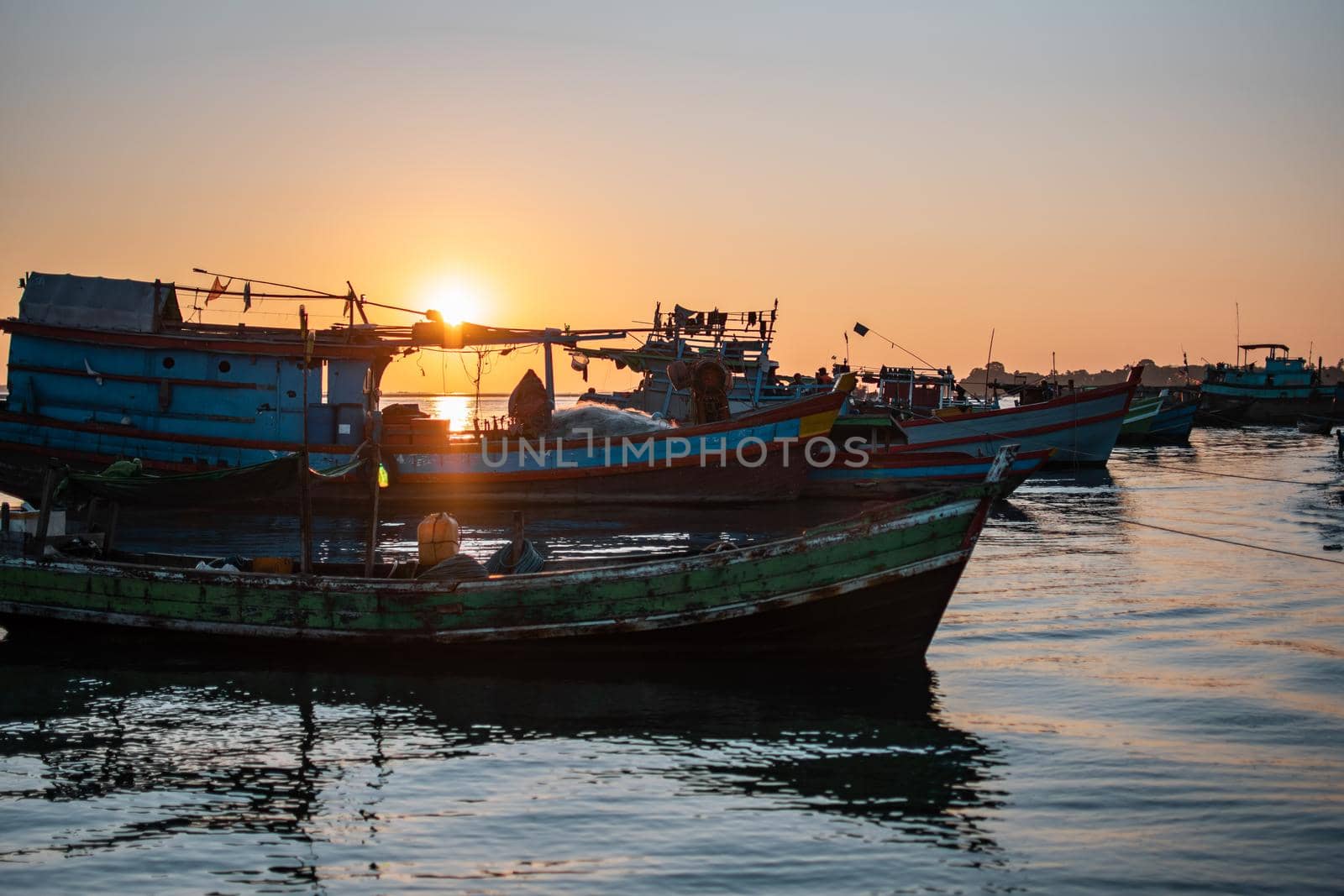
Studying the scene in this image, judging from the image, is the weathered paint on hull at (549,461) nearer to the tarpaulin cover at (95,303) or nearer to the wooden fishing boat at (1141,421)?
the tarpaulin cover at (95,303)

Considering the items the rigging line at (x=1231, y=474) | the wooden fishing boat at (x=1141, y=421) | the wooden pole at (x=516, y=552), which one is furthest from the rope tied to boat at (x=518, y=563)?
the wooden fishing boat at (x=1141, y=421)

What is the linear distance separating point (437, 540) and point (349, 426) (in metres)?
12.9

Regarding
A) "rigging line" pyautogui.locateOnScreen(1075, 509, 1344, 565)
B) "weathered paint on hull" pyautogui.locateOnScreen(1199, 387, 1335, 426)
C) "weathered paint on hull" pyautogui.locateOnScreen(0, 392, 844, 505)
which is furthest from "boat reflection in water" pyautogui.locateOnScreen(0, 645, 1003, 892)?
"weathered paint on hull" pyautogui.locateOnScreen(1199, 387, 1335, 426)

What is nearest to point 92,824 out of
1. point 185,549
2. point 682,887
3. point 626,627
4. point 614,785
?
point 614,785

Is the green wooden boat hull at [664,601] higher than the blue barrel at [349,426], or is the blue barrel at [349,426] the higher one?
the blue barrel at [349,426]

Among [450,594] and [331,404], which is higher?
[331,404]

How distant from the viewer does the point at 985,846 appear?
21.4 feet

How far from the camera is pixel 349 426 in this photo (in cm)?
2264

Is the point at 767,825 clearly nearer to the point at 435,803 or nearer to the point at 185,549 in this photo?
the point at 435,803

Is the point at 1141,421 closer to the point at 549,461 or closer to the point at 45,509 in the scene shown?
the point at 549,461

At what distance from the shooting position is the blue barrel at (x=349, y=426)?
2259 centimetres

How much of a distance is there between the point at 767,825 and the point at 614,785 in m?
1.16

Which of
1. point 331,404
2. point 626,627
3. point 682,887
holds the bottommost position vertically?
point 682,887

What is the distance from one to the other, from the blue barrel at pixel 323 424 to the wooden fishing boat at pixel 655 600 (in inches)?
473
